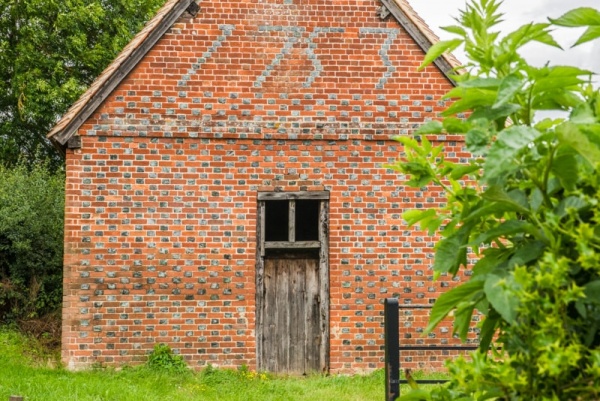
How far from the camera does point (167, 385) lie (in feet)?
29.7

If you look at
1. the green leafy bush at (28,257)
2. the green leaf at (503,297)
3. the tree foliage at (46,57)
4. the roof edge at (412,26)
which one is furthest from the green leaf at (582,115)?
the tree foliage at (46,57)

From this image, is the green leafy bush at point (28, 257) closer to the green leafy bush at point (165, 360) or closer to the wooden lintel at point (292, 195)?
the green leafy bush at point (165, 360)

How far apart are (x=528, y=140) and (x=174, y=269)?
8931 millimetres

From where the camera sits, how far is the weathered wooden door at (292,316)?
10070 millimetres

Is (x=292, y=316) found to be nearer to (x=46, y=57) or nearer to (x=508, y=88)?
(x=508, y=88)

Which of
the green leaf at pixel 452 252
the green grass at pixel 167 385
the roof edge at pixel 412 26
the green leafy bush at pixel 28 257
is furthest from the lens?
the green leafy bush at pixel 28 257

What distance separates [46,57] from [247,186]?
39.3 feet

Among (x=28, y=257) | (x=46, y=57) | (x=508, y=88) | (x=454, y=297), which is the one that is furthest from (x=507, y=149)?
(x=46, y=57)

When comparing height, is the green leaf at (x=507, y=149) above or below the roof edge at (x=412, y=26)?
below

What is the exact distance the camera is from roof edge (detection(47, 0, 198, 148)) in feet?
32.2

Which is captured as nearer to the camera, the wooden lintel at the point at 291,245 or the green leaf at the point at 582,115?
the green leaf at the point at 582,115

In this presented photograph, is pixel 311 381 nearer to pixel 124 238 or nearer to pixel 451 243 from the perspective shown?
pixel 124 238

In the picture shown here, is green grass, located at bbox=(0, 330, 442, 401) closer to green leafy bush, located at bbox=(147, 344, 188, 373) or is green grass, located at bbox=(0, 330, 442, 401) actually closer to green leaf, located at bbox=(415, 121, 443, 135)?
green leafy bush, located at bbox=(147, 344, 188, 373)

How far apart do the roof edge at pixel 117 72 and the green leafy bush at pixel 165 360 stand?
316cm
